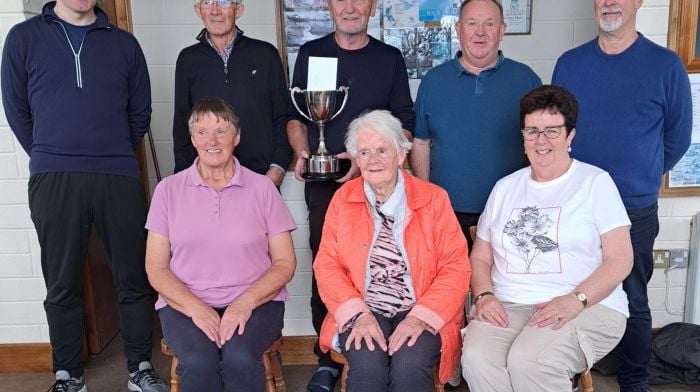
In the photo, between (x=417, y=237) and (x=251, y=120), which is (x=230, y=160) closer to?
(x=251, y=120)

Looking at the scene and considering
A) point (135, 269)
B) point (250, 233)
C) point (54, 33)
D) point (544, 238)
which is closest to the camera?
point (544, 238)

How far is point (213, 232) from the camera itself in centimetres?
210

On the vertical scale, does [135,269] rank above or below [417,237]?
below

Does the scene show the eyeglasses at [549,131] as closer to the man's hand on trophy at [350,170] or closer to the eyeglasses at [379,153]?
the eyeglasses at [379,153]

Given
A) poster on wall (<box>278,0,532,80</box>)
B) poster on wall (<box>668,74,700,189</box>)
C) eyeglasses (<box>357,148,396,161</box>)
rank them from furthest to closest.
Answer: poster on wall (<box>278,0,532,80</box>), poster on wall (<box>668,74,700,189</box>), eyeglasses (<box>357,148,396,161</box>)

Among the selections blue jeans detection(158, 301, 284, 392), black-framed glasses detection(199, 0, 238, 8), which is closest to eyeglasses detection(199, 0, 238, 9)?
black-framed glasses detection(199, 0, 238, 8)

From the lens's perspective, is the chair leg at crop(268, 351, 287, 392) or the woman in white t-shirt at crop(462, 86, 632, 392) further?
the chair leg at crop(268, 351, 287, 392)

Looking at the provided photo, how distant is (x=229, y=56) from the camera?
250 cm

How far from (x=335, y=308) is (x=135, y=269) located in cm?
96

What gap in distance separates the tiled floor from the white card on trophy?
131 centimetres

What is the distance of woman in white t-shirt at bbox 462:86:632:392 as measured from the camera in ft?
6.09

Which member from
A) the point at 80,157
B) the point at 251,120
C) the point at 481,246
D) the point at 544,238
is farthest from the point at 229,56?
the point at 544,238

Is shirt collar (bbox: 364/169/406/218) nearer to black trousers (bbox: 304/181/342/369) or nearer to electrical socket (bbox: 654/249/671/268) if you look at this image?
black trousers (bbox: 304/181/342/369)

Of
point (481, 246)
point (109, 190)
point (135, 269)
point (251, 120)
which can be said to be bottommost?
point (135, 269)
